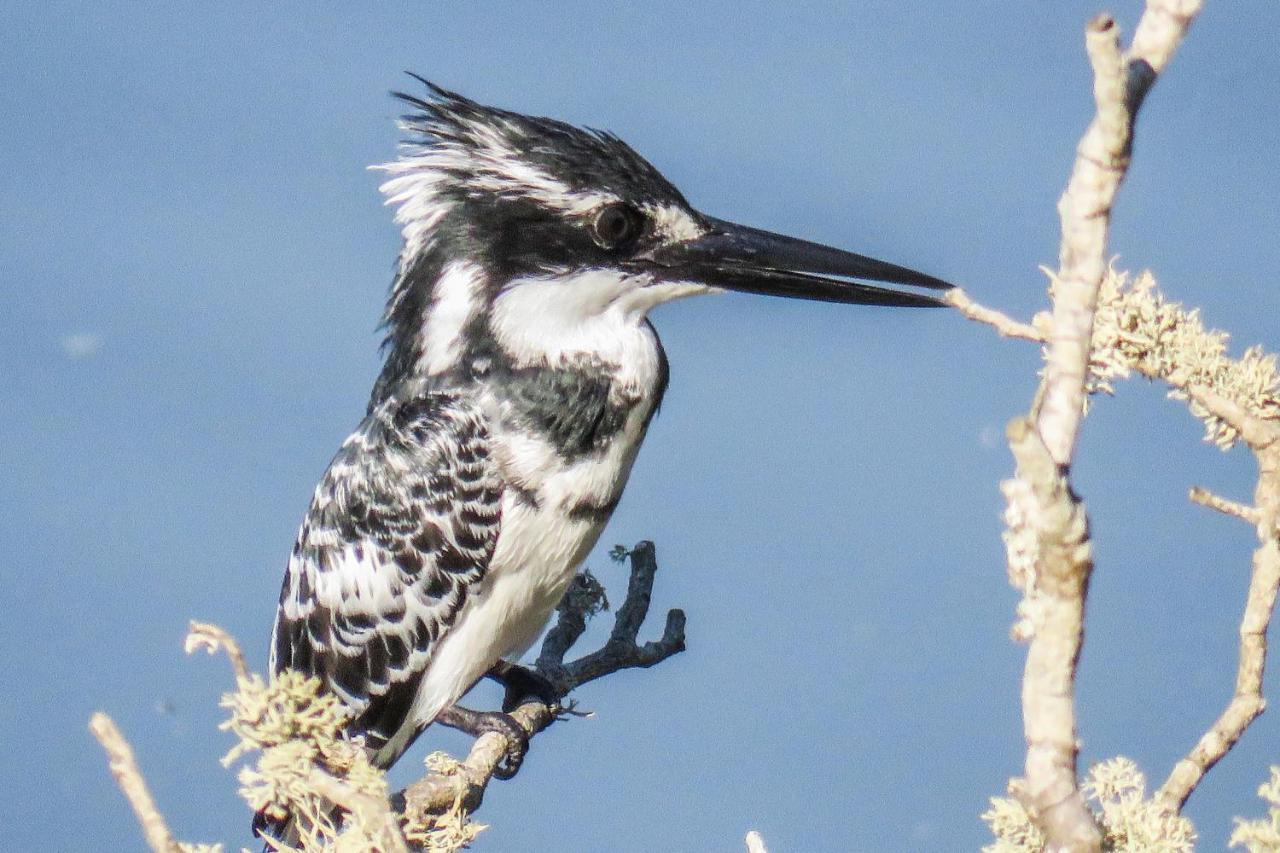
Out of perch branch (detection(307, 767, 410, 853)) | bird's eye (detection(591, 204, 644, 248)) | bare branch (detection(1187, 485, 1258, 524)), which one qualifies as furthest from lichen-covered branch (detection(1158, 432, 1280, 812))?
bird's eye (detection(591, 204, 644, 248))

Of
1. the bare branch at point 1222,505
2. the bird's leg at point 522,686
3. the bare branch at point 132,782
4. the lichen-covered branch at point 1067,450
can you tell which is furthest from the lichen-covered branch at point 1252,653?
the bird's leg at point 522,686

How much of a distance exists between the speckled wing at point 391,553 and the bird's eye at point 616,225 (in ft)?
1.23

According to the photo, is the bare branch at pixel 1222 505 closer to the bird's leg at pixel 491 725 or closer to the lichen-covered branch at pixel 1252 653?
the lichen-covered branch at pixel 1252 653

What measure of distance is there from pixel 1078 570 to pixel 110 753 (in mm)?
778

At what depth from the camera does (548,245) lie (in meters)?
2.37

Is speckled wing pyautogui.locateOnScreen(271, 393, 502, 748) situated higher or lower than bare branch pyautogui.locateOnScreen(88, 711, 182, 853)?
higher

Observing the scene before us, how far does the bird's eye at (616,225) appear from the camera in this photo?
7.75 ft

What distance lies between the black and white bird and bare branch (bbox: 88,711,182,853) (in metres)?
1.28

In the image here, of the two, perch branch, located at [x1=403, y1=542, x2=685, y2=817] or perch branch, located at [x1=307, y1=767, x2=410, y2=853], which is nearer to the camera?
perch branch, located at [x1=307, y1=767, x2=410, y2=853]

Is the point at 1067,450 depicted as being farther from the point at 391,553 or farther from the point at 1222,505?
the point at 391,553

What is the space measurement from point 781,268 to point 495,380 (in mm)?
520

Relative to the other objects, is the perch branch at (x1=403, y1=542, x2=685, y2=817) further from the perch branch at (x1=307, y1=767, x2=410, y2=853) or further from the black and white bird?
the perch branch at (x1=307, y1=767, x2=410, y2=853)

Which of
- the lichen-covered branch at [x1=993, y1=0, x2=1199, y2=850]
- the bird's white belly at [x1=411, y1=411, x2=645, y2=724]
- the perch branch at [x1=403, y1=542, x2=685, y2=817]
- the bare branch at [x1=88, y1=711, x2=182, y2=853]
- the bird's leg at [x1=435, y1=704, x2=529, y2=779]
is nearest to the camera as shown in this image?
the lichen-covered branch at [x1=993, y1=0, x2=1199, y2=850]

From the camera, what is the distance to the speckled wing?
2484 mm
